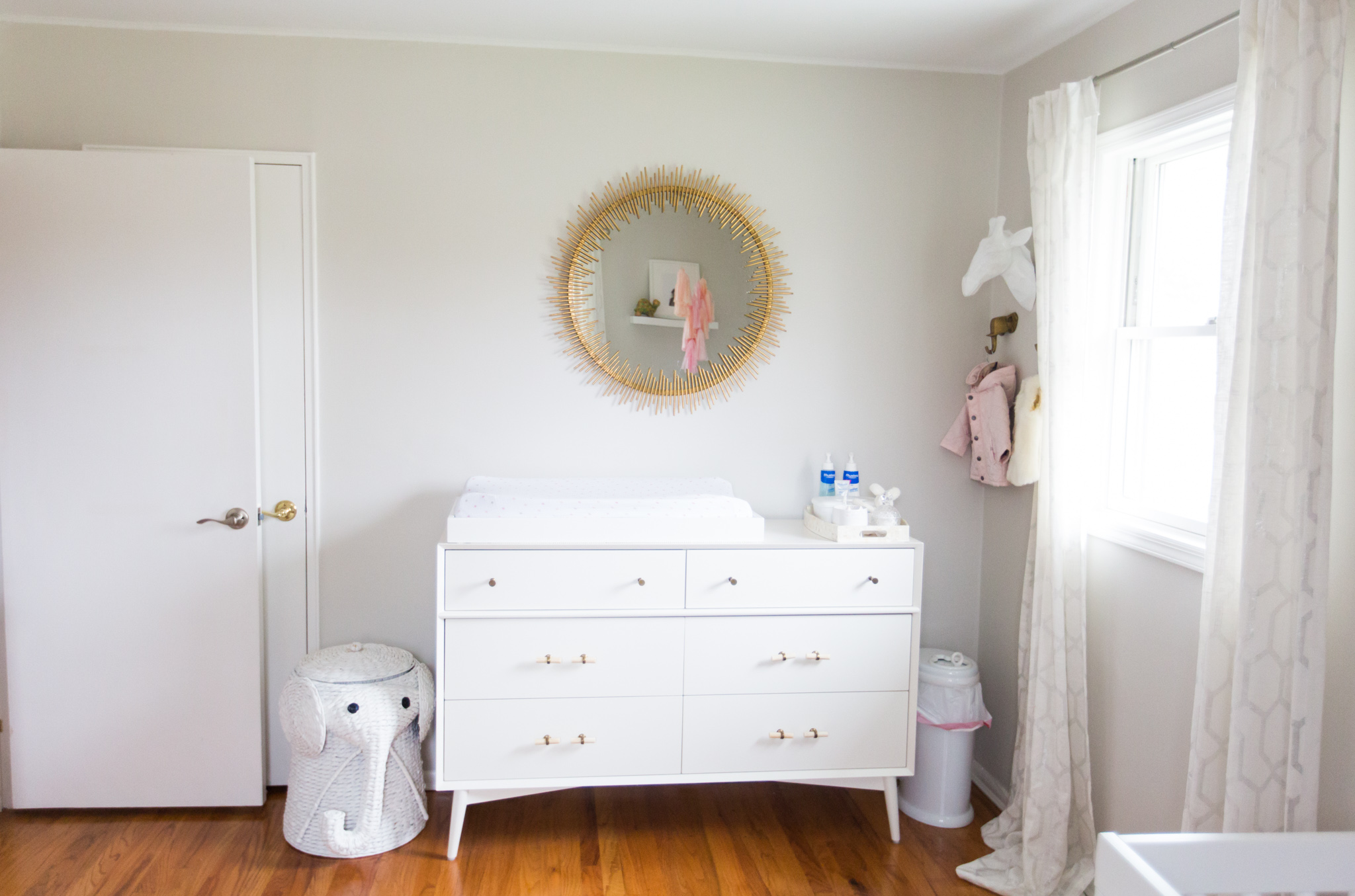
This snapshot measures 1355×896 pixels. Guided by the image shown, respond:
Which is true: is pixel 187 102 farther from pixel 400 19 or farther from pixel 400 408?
pixel 400 408

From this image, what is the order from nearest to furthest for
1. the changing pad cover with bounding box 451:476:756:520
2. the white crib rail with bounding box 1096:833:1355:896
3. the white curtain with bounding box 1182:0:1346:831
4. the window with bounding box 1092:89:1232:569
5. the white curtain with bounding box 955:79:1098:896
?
the white crib rail with bounding box 1096:833:1355:896
the white curtain with bounding box 1182:0:1346:831
the window with bounding box 1092:89:1232:569
the white curtain with bounding box 955:79:1098:896
the changing pad cover with bounding box 451:476:756:520

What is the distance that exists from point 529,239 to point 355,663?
4.29ft

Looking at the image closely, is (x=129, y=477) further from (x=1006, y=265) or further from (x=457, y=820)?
(x=1006, y=265)

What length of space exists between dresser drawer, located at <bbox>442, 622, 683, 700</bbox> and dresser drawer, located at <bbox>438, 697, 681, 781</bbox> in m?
0.03

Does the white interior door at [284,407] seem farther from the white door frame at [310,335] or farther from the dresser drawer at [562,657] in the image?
the dresser drawer at [562,657]

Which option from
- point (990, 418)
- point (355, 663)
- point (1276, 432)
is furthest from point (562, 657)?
point (1276, 432)

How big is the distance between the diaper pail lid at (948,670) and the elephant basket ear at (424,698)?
137 cm

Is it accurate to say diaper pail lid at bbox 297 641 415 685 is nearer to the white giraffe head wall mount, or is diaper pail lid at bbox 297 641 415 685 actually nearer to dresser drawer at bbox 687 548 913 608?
dresser drawer at bbox 687 548 913 608

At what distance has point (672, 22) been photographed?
250 centimetres

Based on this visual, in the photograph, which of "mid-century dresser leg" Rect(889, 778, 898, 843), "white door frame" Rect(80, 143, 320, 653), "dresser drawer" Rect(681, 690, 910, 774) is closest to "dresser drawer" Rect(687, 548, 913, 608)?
"dresser drawer" Rect(681, 690, 910, 774)

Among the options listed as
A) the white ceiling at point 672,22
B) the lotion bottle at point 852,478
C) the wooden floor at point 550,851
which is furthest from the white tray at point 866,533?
the white ceiling at point 672,22

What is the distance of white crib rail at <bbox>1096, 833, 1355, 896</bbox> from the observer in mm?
1353

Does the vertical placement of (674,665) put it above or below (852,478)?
below

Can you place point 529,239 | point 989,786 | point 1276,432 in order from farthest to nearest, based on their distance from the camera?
point 989,786 < point 529,239 < point 1276,432
